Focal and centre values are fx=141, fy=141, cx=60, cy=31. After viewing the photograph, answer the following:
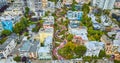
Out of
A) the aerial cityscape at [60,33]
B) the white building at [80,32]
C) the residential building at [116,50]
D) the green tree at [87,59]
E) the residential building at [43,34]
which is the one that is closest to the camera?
the green tree at [87,59]

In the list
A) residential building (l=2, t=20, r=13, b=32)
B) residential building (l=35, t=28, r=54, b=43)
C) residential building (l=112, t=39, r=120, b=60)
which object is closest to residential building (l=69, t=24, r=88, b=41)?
residential building (l=35, t=28, r=54, b=43)

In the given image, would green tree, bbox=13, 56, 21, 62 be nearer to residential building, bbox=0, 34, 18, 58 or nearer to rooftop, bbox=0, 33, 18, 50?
residential building, bbox=0, 34, 18, 58

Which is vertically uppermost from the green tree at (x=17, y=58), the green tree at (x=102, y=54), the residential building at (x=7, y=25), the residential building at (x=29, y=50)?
the residential building at (x=7, y=25)

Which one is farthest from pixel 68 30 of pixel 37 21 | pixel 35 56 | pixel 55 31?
pixel 35 56

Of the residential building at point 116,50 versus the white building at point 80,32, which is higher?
the white building at point 80,32

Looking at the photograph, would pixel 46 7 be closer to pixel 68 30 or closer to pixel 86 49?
pixel 68 30

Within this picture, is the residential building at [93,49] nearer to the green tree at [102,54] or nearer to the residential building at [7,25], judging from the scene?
the green tree at [102,54]

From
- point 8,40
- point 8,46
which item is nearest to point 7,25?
point 8,40

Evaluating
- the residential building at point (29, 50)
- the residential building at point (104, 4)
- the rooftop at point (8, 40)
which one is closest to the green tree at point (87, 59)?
the residential building at point (29, 50)
